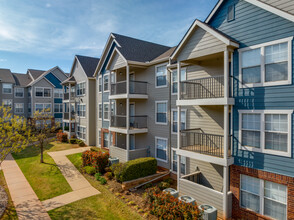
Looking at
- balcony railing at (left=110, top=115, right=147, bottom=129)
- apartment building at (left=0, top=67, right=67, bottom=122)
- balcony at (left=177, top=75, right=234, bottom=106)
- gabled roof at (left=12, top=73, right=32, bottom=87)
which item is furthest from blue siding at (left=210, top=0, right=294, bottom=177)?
gabled roof at (left=12, top=73, right=32, bottom=87)

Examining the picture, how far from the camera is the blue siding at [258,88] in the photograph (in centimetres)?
811

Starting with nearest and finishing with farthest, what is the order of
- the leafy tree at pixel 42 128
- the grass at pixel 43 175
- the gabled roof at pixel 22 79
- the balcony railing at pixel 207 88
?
1. the balcony railing at pixel 207 88
2. the grass at pixel 43 175
3. the leafy tree at pixel 42 128
4. the gabled roof at pixel 22 79

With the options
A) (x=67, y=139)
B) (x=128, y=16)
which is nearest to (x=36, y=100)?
(x=67, y=139)

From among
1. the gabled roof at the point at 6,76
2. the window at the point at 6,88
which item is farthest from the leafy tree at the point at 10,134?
the gabled roof at the point at 6,76

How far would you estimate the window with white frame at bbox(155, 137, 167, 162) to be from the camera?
15.8 meters

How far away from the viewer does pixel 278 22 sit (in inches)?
330

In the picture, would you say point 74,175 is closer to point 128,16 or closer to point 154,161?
point 154,161

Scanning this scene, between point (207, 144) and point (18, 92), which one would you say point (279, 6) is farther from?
point (18, 92)

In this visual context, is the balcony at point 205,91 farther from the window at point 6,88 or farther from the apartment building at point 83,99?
the window at point 6,88

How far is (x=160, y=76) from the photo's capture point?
16.3 meters

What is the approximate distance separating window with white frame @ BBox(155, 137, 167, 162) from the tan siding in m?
7.21

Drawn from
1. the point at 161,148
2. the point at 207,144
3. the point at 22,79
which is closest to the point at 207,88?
the point at 207,144

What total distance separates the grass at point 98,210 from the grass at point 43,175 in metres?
2.24

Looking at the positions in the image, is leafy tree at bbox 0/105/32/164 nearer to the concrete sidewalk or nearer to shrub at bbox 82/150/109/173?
the concrete sidewalk
